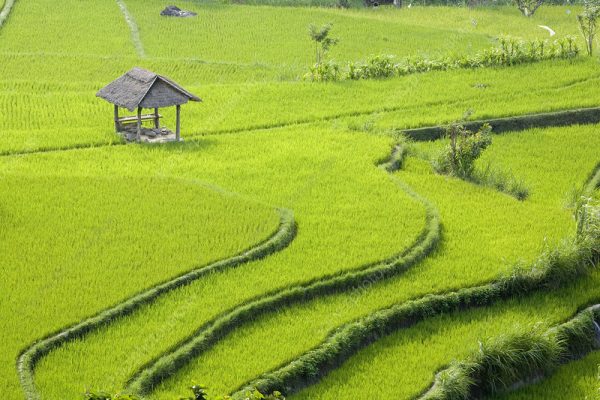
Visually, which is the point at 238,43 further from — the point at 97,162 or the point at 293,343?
the point at 293,343

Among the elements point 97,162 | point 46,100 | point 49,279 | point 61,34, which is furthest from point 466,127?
point 61,34

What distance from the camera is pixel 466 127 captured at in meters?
23.7

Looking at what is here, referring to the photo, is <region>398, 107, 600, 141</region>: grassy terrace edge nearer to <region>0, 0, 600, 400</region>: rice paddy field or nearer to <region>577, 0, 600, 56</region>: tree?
<region>0, 0, 600, 400</region>: rice paddy field

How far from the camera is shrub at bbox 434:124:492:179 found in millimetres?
A: 19562

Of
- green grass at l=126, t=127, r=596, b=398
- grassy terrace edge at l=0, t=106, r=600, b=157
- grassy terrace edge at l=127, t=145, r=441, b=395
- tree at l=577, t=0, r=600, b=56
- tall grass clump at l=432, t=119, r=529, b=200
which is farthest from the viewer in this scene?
tree at l=577, t=0, r=600, b=56

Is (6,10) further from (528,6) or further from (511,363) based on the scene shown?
(511,363)

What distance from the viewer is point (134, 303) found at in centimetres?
1377

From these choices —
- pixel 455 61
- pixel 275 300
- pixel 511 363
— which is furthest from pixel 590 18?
pixel 275 300

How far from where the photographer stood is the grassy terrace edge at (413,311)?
12.6 m

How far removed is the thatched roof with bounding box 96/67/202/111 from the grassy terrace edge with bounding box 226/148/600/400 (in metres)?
8.66

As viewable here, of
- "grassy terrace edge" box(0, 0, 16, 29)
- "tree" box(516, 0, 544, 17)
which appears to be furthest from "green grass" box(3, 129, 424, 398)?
"tree" box(516, 0, 544, 17)

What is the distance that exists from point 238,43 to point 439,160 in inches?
565

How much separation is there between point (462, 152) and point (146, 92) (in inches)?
263

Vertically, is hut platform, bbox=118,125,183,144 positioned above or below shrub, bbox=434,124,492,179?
below
